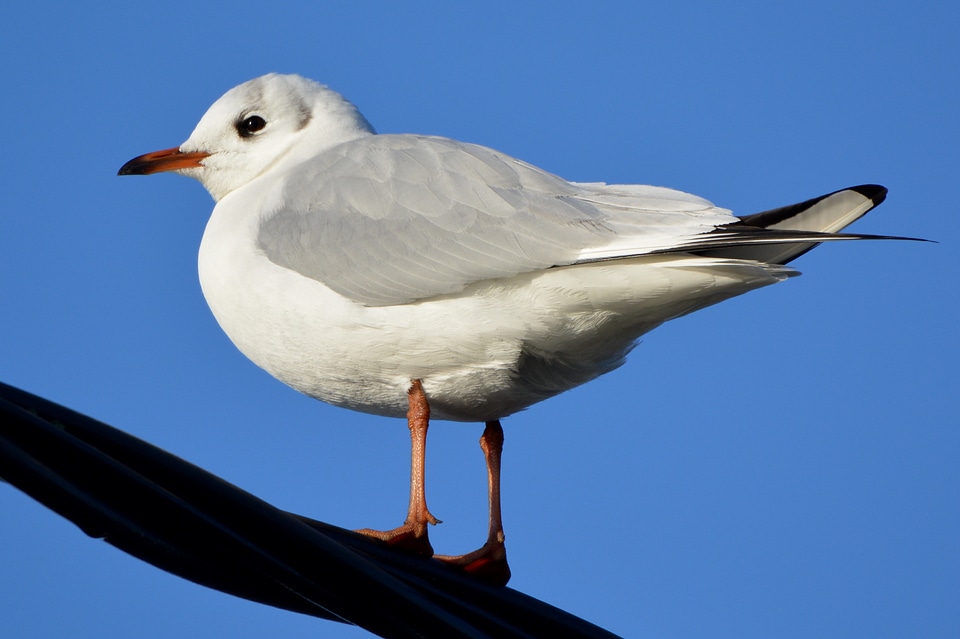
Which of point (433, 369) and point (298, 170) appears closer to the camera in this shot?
point (433, 369)

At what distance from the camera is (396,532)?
4.63 m

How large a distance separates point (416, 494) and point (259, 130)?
7.56 feet

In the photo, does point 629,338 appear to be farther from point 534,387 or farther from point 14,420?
point 14,420

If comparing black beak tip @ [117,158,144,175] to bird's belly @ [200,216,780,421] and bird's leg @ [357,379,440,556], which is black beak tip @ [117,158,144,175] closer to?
bird's belly @ [200,216,780,421]

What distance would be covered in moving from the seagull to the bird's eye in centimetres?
96

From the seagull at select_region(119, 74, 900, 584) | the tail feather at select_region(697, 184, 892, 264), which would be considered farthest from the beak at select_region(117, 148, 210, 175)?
the tail feather at select_region(697, 184, 892, 264)

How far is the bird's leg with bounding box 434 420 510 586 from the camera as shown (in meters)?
4.94

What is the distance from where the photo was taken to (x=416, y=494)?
15.4 ft

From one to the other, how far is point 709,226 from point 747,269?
19cm

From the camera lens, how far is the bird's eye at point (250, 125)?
616cm

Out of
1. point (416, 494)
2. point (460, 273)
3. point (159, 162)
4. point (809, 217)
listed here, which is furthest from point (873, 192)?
point (159, 162)

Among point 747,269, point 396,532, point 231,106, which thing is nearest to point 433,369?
point 396,532

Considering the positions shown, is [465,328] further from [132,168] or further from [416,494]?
[132,168]

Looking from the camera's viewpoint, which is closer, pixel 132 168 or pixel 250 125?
pixel 250 125
